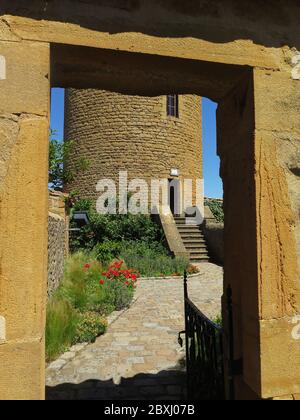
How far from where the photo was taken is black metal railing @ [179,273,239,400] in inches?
85.4

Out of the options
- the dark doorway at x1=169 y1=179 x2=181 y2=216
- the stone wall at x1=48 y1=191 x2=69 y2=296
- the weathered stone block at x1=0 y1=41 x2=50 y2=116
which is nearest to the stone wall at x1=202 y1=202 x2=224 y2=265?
the dark doorway at x1=169 y1=179 x2=181 y2=216

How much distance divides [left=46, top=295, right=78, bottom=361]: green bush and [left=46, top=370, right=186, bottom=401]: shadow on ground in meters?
0.80

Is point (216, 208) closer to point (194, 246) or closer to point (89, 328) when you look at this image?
point (194, 246)

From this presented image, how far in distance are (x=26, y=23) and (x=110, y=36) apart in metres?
0.40

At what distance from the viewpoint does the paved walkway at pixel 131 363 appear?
339cm

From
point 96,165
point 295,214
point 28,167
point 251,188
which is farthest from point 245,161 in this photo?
point 96,165

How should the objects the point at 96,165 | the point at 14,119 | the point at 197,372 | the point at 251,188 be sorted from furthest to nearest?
the point at 96,165, the point at 197,372, the point at 251,188, the point at 14,119

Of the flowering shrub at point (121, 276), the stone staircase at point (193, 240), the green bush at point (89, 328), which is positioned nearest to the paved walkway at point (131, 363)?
the green bush at point (89, 328)

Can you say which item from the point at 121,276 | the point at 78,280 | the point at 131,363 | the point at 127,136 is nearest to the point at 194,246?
the point at 121,276

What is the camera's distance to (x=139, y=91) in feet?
7.29

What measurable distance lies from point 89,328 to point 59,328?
0.55 metres

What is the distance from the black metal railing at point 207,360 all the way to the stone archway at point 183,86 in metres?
0.18

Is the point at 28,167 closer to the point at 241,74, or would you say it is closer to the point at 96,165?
the point at 241,74

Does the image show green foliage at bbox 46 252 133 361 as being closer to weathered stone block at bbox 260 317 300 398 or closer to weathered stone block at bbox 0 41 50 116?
weathered stone block at bbox 260 317 300 398
